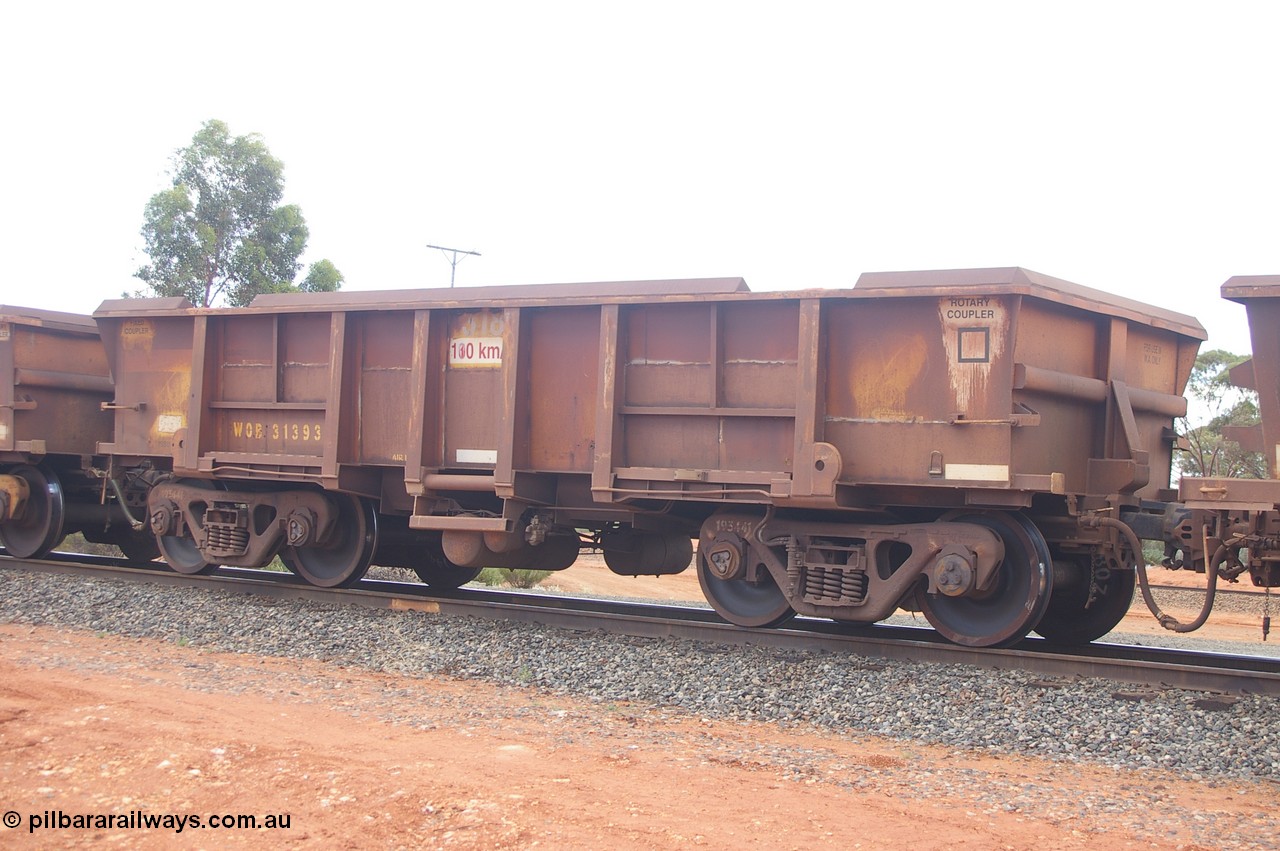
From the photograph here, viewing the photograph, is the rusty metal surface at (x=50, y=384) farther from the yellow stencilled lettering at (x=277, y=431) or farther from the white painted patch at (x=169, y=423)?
the yellow stencilled lettering at (x=277, y=431)

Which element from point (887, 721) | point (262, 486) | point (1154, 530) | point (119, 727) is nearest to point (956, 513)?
point (1154, 530)

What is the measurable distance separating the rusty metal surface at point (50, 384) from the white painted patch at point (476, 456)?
18.4 ft

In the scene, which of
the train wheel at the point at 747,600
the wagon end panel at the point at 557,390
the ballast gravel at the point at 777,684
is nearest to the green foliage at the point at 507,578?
the ballast gravel at the point at 777,684

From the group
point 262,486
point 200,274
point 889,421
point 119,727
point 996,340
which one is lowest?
point 119,727

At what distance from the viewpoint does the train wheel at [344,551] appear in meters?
11.5

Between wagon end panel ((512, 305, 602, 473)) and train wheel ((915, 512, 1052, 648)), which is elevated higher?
wagon end panel ((512, 305, 602, 473))

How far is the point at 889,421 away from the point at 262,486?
258 inches

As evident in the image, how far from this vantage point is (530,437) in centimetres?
1022

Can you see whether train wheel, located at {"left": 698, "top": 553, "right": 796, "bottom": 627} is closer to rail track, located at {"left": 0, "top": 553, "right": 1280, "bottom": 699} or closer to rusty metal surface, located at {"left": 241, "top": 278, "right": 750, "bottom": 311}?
rail track, located at {"left": 0, "top": 553, "right": 1280, "bottom": 699}

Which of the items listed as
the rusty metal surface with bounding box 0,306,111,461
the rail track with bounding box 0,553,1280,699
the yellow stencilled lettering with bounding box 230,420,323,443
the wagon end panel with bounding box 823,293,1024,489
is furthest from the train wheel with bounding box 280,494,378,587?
the wagon end panel with bounding box 823,293,1024,489

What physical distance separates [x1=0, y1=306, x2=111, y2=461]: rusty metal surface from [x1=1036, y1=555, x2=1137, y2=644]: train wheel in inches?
422

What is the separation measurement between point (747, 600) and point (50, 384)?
29.1 ft

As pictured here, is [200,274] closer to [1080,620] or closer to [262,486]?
[262,486]

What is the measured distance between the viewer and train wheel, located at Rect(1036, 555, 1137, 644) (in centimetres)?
942
